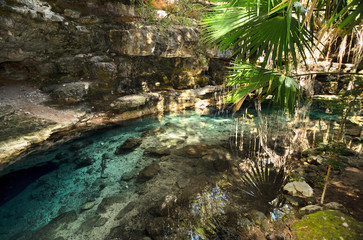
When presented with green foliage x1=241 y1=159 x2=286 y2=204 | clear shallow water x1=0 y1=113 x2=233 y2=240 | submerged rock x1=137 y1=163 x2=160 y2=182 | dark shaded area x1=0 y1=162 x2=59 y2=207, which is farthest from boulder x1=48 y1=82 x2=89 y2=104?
green foliage x1=241 y1=159 x2=286 y2=204

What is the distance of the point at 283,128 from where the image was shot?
578cm

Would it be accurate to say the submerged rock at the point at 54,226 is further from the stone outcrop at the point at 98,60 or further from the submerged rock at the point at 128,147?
the stone outcrop at the point at 98,60

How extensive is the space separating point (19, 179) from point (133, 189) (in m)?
2.58

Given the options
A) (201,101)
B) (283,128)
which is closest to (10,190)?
(283,128)

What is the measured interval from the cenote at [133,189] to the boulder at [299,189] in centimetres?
25

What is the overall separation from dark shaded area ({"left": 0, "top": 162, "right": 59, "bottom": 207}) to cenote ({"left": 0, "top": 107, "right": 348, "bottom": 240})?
2 centimetres

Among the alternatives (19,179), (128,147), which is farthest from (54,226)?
(128,147)

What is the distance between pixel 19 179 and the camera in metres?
3.45

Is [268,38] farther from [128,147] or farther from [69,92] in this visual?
[69,92]

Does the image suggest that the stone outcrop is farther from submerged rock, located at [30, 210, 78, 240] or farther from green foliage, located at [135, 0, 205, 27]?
submerged rock, located at [30, 210, 78, 240]

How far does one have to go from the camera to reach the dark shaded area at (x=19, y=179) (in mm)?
3062

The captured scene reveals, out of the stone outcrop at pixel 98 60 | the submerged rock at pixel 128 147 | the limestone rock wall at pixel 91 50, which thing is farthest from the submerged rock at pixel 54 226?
the limestone rock wall at pixel 91 50

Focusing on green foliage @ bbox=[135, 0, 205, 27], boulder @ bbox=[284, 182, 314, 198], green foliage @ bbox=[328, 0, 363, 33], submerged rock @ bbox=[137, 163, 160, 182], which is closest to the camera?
green foliage @ bbox=[328, 0, 363, 33]

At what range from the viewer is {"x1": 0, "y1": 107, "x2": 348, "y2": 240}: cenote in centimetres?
230
